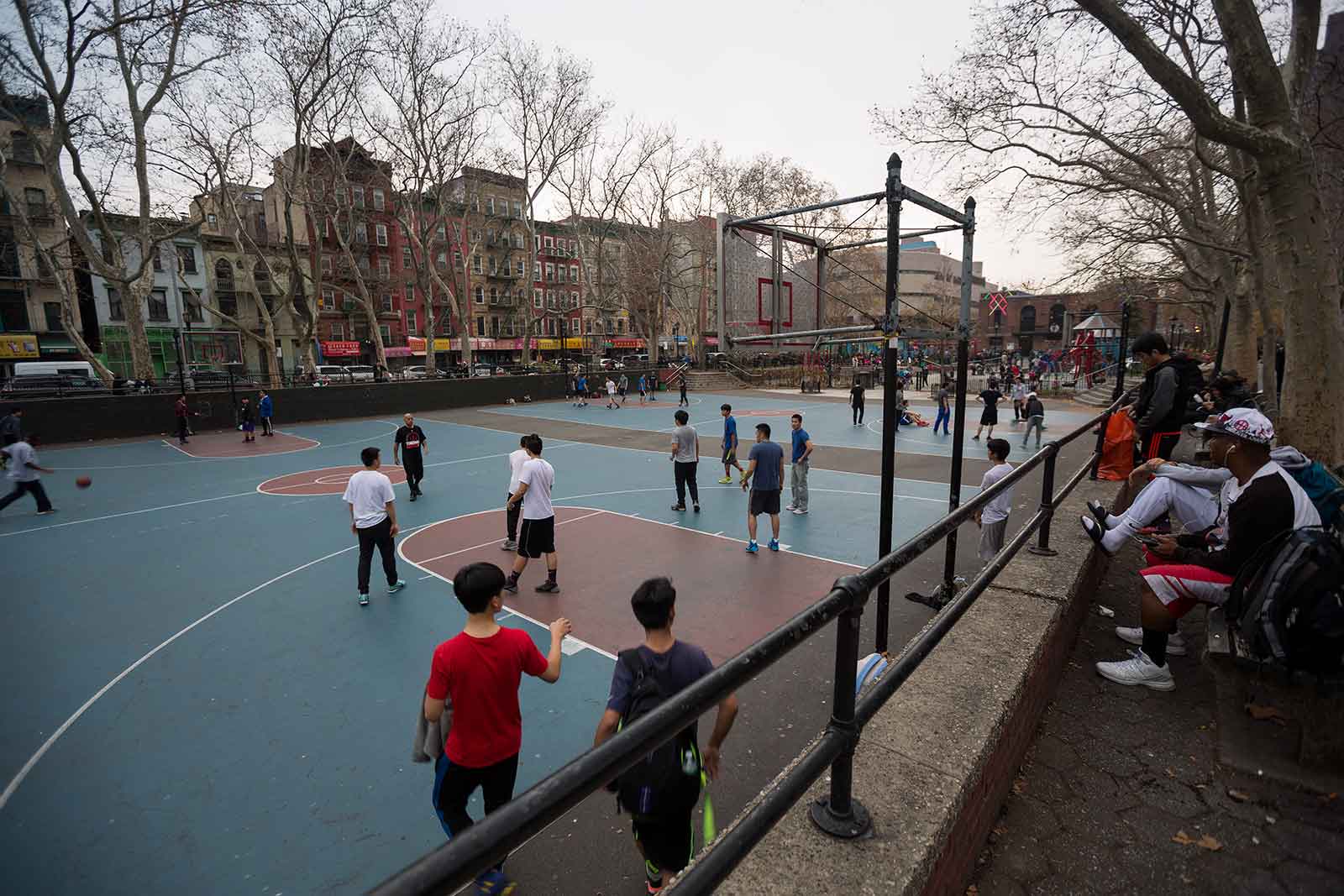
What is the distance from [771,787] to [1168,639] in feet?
13.3

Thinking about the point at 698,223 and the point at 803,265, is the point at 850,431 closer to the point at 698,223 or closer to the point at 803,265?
the point at 803,265

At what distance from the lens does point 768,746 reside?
15.6 feet

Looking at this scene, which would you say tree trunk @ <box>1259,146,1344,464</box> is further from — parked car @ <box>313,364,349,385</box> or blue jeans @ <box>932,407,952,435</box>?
parked car @ <box>313,364,349,385</box>

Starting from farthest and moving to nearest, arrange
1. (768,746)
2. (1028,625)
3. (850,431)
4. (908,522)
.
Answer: (850,431), (908,522), (768,746), (1028,625)

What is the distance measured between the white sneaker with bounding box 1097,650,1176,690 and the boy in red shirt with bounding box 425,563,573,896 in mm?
3525

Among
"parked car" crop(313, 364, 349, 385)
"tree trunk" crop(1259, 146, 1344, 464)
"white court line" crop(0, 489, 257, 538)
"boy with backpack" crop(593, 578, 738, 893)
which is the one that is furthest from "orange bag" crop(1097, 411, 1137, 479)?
"parked car" crop(313, 364, 349, 385)

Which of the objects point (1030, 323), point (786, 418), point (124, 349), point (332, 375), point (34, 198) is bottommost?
point (786, 418)

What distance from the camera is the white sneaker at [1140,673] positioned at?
3879mm

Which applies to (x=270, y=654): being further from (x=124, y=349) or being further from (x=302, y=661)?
(x=124, y=349)

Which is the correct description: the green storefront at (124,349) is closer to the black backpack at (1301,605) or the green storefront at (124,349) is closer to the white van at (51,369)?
the white van at (51,369)

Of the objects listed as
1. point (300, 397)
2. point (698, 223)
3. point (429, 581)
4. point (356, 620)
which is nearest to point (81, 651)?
point (356, 620)

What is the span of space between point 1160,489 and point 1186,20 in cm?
1314

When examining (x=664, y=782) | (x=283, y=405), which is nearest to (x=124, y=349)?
(x=283, y=405)

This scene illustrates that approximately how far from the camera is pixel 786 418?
27.4m
